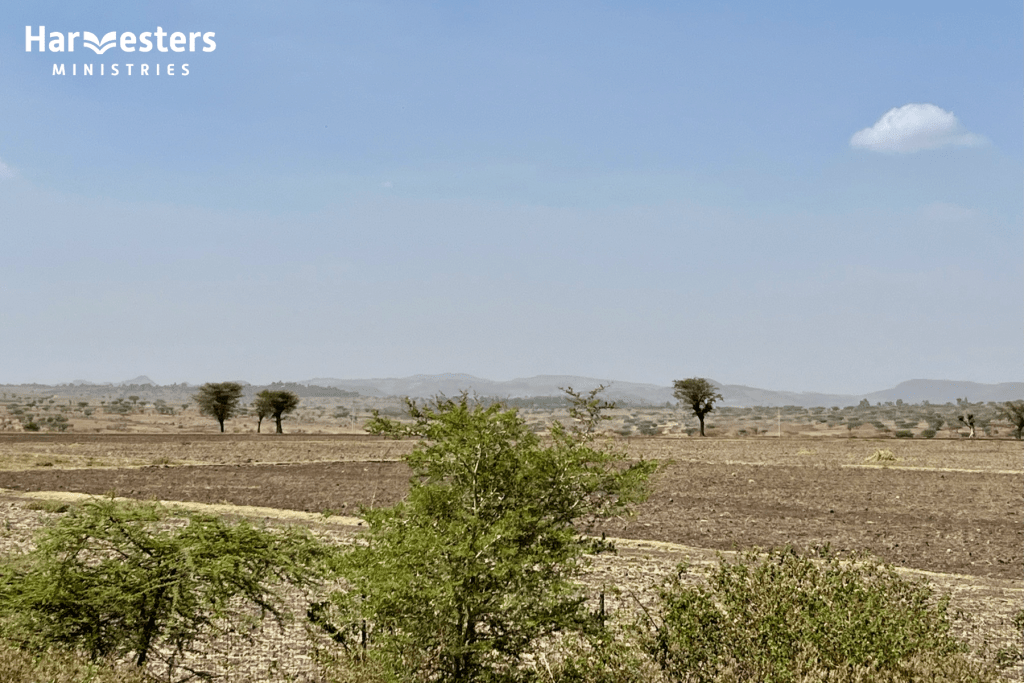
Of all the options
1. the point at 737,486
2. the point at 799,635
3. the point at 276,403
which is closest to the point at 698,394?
the point at 276,403

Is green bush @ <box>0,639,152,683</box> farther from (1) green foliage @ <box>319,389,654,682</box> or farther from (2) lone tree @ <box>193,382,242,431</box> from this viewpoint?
(2) lone tree @ <box>193,382,242,431</box>

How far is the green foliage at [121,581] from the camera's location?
8.80 m

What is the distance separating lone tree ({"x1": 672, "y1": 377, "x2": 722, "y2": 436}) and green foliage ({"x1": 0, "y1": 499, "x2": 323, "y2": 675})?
275 ft

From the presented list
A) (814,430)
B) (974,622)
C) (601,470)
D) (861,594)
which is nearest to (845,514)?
(974,622)

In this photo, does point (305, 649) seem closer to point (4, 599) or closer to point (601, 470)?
point (4, 599)

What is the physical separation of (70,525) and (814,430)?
12142 centimetres

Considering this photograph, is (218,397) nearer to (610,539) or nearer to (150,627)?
(610,539)

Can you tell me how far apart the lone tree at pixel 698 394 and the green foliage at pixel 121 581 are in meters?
83.8

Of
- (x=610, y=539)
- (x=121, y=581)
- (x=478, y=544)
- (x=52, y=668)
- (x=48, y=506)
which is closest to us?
(x=478, y=544)

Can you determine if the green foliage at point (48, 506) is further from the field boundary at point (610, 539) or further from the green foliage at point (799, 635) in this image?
the green foliage at point (799, 635)

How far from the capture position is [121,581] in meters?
8.97

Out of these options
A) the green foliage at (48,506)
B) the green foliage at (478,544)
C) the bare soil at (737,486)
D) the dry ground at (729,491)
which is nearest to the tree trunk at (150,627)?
the green foliage at (478,544)

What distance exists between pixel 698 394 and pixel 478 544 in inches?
3356

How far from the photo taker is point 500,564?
754cm
